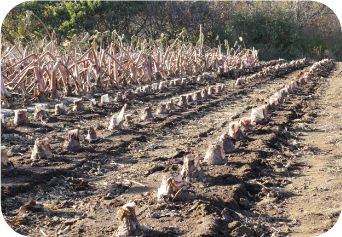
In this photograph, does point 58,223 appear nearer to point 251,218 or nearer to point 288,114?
point 251,218

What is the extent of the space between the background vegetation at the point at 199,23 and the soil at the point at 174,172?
5.49 meters

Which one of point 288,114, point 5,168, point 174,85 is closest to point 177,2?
point 174,85

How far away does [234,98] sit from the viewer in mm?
8438

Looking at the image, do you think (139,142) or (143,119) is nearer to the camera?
(139,142)

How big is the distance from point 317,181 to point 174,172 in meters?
0.97

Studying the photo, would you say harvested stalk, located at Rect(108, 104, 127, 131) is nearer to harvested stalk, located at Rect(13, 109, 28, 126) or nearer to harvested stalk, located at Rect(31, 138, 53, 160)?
harvested stalk, located at Rect(13, 109, 28, 126)

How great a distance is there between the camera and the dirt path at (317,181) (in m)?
2.85

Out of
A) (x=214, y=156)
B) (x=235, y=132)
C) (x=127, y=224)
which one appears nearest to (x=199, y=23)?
(x=235, y=132)

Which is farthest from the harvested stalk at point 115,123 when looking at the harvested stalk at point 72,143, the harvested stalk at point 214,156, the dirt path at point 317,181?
the dirt path at point 317,181

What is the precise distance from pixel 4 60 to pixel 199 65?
6.49 meters

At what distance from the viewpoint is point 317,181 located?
11.9ft

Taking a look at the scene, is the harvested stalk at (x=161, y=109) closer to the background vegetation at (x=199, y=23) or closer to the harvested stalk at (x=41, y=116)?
the harvested stalk at (x=41, y=116)

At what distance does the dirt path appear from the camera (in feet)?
9.36

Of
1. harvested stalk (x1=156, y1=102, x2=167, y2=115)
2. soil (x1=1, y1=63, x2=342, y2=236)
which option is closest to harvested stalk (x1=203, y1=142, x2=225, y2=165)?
soil (x1=1, y1=63, x2=342, y2=236)
